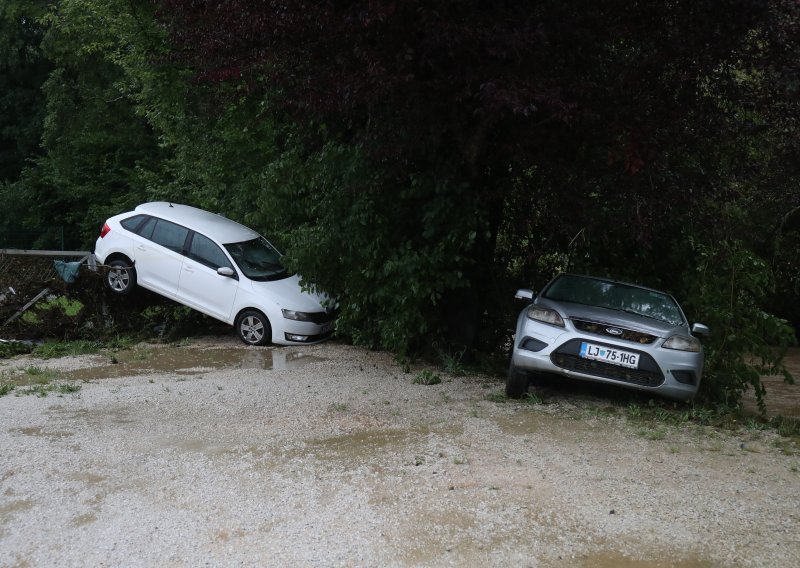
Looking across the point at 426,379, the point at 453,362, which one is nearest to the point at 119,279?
the point at 453,362

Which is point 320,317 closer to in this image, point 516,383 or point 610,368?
point 516,383

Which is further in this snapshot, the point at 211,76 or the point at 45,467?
the point at 211,76

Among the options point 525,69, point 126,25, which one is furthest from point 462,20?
point 126,25

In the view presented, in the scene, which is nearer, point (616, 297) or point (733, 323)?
point (616, 297)

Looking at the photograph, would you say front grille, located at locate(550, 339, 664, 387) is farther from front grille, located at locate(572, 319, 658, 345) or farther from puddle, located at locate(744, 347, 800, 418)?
puddle, located at locate(744, 347, 800, 418)

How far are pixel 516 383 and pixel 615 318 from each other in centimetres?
125

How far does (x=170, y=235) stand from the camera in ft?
44.8

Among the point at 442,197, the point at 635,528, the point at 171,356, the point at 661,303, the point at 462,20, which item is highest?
the point at 462,20

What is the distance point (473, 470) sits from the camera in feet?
20.7

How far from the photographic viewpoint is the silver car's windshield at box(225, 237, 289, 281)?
13.4m

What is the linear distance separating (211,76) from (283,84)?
0.86m

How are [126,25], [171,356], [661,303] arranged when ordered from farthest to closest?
1. [126,25]
2. [171,356]
3. [661,303]

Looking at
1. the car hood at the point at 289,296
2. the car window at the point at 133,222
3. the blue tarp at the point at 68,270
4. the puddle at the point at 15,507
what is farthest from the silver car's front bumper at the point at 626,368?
the blue tarp at the point at 68,270

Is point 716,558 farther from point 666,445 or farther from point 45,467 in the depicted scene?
point 45,467
